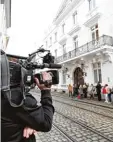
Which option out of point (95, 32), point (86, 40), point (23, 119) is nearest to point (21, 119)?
point (23, 119)

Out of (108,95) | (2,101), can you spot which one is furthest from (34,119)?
(108,95)

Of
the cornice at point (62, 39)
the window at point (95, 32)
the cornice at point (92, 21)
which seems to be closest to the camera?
the cornice at point (92, 21)

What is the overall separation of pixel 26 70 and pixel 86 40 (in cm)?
1891

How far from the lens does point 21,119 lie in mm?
1544

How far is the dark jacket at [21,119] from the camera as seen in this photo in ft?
4.96

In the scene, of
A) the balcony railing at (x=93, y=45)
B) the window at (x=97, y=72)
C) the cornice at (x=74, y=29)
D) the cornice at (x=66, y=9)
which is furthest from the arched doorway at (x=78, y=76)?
the cornice at (x=66, y=9)

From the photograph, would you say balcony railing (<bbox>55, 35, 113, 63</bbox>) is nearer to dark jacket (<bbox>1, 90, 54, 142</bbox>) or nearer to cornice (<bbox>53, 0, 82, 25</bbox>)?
cornice (<bbox>53, 0, 82, 25</bbox>)

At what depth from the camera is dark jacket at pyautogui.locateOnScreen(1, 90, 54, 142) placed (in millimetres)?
1513

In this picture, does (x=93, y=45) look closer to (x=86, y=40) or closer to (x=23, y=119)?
(x=86, y=40)

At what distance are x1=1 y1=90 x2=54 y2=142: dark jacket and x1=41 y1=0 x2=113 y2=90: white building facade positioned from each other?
14.9m

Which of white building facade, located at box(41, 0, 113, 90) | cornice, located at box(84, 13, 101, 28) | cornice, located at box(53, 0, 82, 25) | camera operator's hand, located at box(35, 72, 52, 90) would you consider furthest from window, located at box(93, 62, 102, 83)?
camera operator's hand, located at box(35, 72, 52, 90)

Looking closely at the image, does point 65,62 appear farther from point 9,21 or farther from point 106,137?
point 106,137

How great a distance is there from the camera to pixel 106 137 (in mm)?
5328

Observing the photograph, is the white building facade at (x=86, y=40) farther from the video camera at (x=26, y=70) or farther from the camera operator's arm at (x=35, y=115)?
the camera operator's arm at (x=35, y=115)
